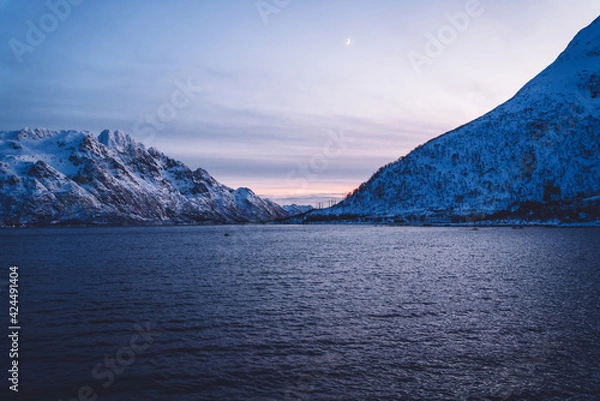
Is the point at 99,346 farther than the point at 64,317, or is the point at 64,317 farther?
the point at 64,317

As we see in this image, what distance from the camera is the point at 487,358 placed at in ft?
85.8

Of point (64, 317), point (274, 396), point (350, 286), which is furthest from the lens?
point (350, 286)

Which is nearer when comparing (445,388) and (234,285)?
(445,388)

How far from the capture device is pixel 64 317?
37125 millimetres

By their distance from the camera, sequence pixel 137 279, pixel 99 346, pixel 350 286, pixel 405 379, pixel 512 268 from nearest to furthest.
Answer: pixel 405 379
pixel 99 346
pixel 350 286
pixel 137 279
pixel 512 268

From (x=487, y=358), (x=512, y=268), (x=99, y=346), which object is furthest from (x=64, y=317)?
(x=512, y=268)

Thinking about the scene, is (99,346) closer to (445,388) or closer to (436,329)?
(445,388)

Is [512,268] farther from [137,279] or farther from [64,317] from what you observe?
[64,317]

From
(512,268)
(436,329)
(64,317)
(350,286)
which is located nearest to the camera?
(436,329)

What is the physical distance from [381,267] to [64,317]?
5305 cm

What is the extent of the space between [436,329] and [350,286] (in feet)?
70.8

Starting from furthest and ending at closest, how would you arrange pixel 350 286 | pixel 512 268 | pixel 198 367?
pixel 512 268
pixel 350 286
pixel 198 367

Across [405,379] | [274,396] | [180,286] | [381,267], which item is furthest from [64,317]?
[381,267]

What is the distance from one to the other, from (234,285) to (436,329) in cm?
2999
